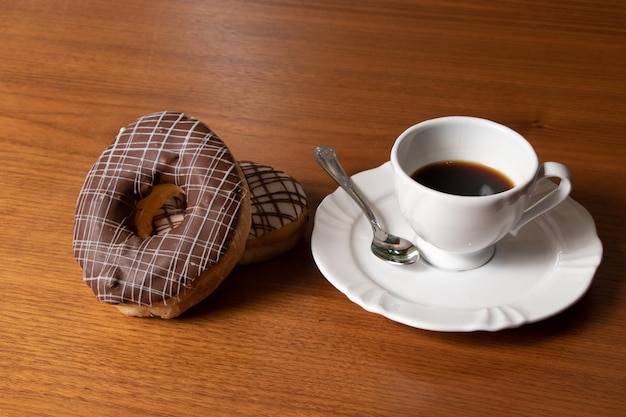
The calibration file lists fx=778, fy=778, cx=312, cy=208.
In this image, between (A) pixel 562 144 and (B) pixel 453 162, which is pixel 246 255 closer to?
(B) pixel 453 162

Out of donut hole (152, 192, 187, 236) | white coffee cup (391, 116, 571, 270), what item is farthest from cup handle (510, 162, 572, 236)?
donut hole (152, 192, 187, 236)

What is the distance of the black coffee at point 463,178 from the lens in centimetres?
87

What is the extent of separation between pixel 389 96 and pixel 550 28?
1.20 feet

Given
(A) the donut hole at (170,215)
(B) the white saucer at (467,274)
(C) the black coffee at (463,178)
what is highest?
(C) the black coffee at (463,178)

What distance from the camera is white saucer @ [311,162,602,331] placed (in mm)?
797

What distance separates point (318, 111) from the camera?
3.94 ft

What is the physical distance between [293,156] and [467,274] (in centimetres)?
35

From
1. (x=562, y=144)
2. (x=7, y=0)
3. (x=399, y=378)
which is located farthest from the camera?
(x=7, y=0)

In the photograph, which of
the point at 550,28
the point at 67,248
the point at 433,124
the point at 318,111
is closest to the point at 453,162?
the point at 433,124

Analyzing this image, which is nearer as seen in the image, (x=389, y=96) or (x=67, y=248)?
(x=67, y=248)

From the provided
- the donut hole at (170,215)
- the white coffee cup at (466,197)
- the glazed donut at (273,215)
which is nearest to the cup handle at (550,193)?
the white coffee cup at (466,197)

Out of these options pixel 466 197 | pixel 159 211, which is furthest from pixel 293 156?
pixel 466 197

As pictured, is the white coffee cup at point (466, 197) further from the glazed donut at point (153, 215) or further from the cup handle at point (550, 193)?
the glazed donut at point (153, 215)

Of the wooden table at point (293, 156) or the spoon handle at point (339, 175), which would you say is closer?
the wooden table at point (293, 156)
